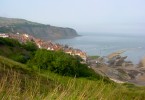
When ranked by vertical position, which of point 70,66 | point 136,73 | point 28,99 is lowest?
point 136,73

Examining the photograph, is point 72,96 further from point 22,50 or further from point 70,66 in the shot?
point 22,50

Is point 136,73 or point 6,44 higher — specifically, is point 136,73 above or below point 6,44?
below

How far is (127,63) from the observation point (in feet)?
290

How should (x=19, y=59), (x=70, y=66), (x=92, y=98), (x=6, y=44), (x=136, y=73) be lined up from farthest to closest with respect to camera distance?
1. (x=136, y=73)
2. (x=6, y=44)
3. (x=19, y=59)
4. (x=70, y=66)
5. (x=92, y=98)

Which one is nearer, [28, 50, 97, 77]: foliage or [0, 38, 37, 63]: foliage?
[28, 50, 97, 77]: foliage

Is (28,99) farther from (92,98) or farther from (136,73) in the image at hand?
(136,73)

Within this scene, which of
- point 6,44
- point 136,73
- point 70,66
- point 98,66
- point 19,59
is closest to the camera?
point 70,66

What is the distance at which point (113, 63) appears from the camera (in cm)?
9300

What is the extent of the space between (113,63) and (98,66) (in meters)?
11.2

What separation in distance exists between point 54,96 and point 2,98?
25.0 inches

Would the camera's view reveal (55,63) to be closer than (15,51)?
Yes

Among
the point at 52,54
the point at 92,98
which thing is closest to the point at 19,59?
the point at 52,54

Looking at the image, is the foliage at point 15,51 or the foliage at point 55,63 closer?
the foliage at point 55,63

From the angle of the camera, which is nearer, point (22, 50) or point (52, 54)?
point (52, 54)
